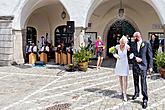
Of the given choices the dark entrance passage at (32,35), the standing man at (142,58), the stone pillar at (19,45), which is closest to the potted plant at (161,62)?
the standing man at (142,58)

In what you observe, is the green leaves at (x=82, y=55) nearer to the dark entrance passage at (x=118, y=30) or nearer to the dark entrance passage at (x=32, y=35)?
the dark entrance passage at (x=118, y=30)

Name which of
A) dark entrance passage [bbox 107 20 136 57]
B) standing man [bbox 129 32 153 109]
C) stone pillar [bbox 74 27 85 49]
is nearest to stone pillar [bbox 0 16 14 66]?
stone pillar [bbox 74 27 85 49]

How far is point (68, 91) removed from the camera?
26.6ft

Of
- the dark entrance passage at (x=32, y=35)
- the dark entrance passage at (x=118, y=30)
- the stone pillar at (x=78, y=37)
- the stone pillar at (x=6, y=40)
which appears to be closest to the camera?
the stone pillar at (x=78, y=37)

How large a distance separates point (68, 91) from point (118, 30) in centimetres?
1014

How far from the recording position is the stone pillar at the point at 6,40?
13.7m

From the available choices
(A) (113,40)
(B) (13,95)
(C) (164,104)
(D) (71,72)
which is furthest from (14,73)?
(A) (113,40)

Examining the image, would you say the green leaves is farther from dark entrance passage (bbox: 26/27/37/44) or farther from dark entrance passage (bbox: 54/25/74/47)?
dark entrance passage (bbox: 26/27/37/44)

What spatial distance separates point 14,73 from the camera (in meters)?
11.5

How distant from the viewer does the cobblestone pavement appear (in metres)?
6.61

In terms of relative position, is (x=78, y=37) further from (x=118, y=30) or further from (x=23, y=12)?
(x=118, y=30)

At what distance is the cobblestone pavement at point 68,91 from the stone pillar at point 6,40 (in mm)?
2287

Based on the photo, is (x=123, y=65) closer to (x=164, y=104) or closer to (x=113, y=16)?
(x=164, y=104)

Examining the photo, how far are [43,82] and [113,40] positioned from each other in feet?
30.5
